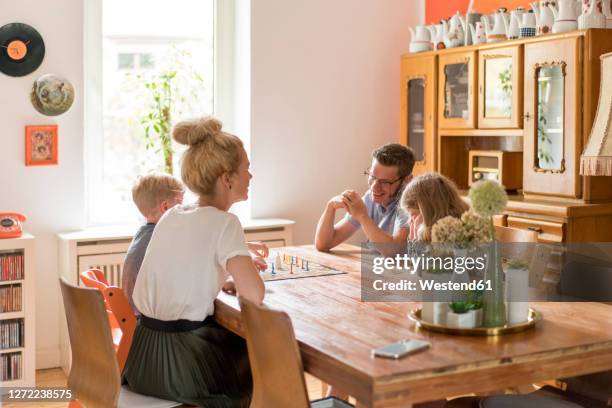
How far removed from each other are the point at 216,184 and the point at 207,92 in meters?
2.71

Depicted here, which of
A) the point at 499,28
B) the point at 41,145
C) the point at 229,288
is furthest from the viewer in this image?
the point at 499,28

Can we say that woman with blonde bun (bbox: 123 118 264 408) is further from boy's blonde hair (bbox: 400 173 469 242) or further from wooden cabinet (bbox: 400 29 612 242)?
wooden cabinet (bbox: 400 29 612 242)

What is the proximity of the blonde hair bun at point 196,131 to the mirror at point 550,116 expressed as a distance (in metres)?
2.23

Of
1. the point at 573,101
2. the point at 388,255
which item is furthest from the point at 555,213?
the point at 388,255

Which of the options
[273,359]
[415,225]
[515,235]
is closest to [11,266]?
[415,225]

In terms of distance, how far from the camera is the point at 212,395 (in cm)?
267

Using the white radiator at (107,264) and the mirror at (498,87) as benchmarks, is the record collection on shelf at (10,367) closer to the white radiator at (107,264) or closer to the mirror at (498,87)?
the white radiator at (107,264)

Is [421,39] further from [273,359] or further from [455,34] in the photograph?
[273,359]

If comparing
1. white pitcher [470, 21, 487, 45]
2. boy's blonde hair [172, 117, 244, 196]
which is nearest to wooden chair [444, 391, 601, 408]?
boy's blonde hair [172, 117, 244, 196]

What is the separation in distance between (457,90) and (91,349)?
3074mm

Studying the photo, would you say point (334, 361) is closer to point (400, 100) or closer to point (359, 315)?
point (359, 315)

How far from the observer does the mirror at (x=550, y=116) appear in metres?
4.26

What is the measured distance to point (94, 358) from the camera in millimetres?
2670

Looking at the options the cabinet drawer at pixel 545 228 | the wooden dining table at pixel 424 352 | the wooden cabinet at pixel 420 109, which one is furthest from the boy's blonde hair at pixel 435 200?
the wooden cabinet at pixel 420 109
